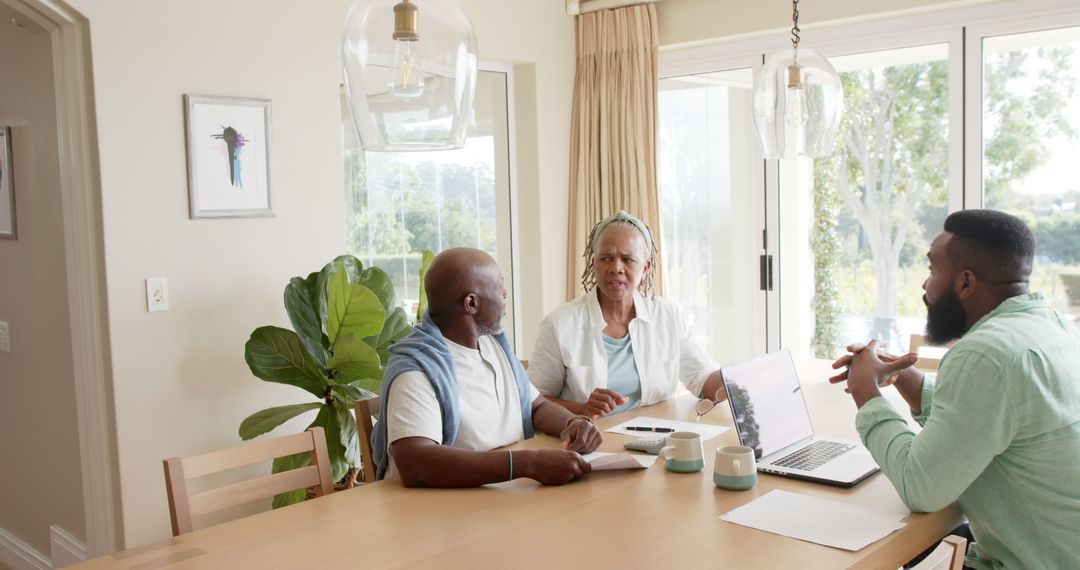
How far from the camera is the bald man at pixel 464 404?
80.4 inches

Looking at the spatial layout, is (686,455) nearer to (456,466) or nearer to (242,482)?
(456,466)

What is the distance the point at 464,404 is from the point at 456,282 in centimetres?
30

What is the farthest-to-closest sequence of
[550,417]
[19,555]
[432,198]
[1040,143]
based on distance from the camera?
1. [432,198]
2. [19,555]
3. [1040,143]
4. [550,417]

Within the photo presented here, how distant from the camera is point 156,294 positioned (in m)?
3.15

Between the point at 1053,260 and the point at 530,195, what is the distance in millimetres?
2378

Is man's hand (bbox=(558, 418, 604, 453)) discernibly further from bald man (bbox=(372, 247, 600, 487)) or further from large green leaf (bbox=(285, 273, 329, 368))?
large green leaf (bbox=(285, 273, 329, 368))

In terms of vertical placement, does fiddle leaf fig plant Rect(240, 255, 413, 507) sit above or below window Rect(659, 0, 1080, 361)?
below

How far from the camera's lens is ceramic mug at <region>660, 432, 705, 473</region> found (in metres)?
2.13

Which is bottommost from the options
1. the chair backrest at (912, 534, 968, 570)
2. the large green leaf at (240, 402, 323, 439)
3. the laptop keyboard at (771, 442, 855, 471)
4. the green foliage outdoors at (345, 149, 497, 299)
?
the large green leaf at (240, 402, 323, 439)

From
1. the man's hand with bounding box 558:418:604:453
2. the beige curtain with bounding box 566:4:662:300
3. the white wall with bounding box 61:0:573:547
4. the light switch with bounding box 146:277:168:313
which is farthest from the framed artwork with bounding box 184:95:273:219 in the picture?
the beige curtain with bounding box 566:4:662:300

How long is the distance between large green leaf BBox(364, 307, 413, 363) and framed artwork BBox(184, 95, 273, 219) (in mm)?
615

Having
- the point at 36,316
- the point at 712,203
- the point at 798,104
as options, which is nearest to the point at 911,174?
the point at 712,203

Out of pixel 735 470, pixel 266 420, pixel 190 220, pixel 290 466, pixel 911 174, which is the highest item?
pixel 911 174

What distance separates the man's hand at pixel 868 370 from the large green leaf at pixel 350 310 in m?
1.60
